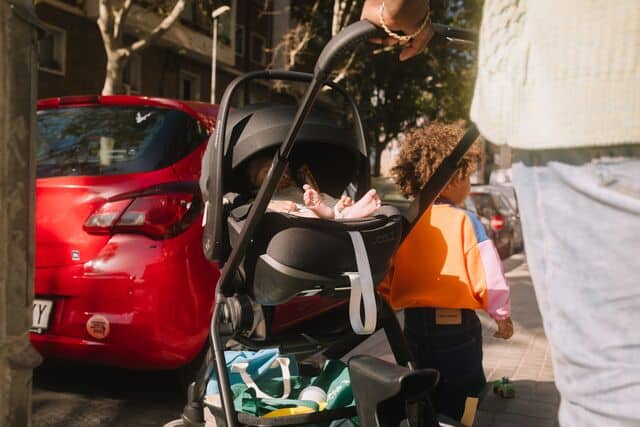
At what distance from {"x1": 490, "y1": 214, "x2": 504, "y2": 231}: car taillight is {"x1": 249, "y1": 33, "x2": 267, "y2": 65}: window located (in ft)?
61.7

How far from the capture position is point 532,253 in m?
1.20

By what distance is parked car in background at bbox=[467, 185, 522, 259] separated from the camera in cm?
1227

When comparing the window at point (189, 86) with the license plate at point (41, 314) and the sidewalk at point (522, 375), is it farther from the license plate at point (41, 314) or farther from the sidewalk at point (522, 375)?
the license plate at point (41, 314)

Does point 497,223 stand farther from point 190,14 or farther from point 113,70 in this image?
point 190,14

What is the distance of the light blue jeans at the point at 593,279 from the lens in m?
1.06

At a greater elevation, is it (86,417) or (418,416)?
(418,416)

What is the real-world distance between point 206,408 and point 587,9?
1904mm

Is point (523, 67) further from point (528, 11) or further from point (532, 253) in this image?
point (532, 253)

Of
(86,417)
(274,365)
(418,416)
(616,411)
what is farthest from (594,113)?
(86,417)

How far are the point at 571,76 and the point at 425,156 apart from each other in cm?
190

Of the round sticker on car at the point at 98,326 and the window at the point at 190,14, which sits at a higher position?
the window at the point at 190,14

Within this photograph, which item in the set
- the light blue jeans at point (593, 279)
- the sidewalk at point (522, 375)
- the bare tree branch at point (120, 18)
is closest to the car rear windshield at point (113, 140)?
the sidewalk at point (522, 375)

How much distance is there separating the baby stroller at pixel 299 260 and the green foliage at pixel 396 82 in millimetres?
20675

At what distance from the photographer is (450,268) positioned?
2729 mm
